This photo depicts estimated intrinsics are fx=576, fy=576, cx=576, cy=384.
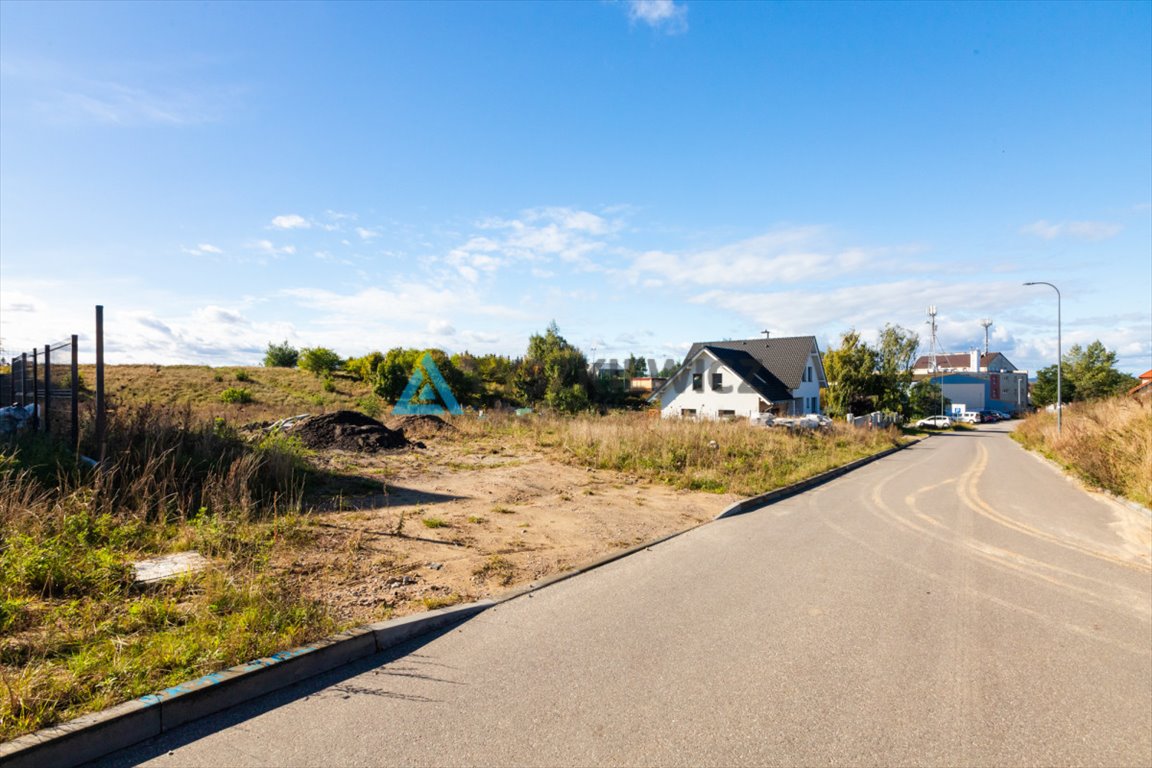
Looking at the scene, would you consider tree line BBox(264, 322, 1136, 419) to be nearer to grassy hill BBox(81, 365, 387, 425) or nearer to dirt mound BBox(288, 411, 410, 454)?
grassy hill BBox(81, 365, 387, 425)

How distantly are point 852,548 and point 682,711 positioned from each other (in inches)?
209

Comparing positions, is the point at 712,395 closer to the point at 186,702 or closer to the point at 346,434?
the point at 346,434

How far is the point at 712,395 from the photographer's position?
123 ft

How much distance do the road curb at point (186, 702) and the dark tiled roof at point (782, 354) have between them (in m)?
34.8

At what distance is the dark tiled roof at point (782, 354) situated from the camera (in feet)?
128

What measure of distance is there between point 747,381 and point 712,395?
2552mm

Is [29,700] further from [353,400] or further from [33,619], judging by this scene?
[353,400]

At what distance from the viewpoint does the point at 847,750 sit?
3283mm

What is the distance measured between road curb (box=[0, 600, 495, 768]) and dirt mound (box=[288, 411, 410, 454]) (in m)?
12.1

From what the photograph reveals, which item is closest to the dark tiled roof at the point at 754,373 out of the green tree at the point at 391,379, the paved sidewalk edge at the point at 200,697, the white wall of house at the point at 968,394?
the green tree at the point at 391,379

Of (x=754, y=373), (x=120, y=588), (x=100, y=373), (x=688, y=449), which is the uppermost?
(x=754, y=373)

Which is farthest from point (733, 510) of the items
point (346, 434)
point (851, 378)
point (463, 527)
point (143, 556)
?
point (851, 378)
